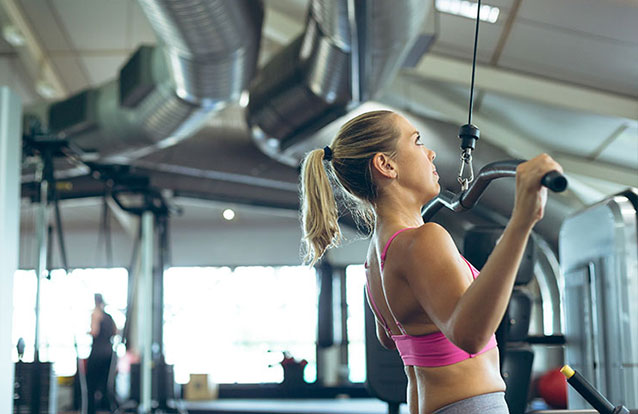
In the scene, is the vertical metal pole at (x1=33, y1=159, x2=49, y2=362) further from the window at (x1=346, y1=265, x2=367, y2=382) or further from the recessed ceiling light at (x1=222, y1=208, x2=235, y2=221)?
the window at (x1=346, y1=265, x2=367, y2=382)

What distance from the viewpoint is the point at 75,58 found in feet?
24.4

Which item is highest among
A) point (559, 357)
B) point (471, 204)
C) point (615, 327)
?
point (471, 204)

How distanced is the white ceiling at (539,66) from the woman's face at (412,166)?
63cm

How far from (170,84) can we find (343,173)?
3405 mm

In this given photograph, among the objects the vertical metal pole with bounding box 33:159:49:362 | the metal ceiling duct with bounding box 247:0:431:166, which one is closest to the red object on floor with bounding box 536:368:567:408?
the metal ceiling duct with bounding box 247:0:431:166

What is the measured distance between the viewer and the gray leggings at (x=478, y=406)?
1.07 m

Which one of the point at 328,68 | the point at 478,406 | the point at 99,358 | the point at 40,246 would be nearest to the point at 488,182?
the point at 478,406

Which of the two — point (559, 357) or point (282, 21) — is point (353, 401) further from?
point (282, 21)

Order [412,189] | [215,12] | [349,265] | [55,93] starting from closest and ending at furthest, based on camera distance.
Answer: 1. [412,189]
2. [215,12]
3. [55,93]
4. [349,265]

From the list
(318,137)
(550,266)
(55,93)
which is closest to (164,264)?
(55,93)

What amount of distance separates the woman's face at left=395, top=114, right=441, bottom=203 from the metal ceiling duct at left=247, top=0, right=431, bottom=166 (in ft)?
6.42

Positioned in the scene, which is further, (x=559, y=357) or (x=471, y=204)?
(x=559, y=357)

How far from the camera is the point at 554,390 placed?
20.1 ft

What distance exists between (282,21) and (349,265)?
218 inches
